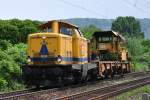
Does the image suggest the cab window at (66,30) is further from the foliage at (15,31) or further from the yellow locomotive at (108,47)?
the foliage at (15,31)

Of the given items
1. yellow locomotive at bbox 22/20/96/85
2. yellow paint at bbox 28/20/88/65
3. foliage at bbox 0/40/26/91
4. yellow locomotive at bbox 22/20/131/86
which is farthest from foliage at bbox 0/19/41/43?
yellow locomotive at bbox 22/20/96/85

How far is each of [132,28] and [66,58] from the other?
13278 centimetres

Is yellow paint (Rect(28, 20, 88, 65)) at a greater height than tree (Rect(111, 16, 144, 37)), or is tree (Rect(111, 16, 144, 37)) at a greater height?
tree (Rect(111, 16, 144, 37))

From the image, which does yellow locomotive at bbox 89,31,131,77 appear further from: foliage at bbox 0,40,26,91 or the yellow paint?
the yellow paint

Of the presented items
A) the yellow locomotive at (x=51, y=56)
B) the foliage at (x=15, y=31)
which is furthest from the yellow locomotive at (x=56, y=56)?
the foliage at (x=15, y=31)

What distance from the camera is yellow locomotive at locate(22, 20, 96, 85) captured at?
2211cm

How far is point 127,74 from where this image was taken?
3691cm

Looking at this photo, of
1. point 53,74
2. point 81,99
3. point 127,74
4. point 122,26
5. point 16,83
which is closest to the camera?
point 81,99

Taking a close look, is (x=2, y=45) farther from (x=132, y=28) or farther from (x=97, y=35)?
(x=132, y=28)

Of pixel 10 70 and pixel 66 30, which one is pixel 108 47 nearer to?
pixel 66 30

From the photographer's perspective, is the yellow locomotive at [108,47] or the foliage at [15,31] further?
→ the foliage at [15,31]

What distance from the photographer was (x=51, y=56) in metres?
22.3

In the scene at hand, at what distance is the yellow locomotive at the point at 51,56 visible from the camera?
22109 mm

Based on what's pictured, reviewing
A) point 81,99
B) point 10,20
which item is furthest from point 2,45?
point 10,20
